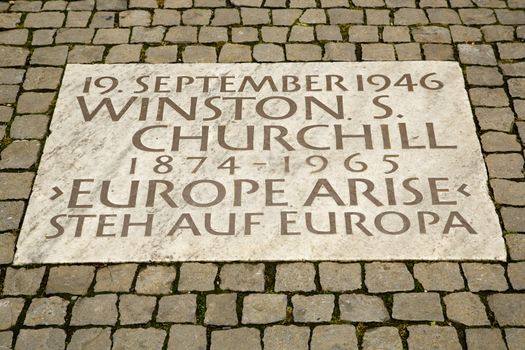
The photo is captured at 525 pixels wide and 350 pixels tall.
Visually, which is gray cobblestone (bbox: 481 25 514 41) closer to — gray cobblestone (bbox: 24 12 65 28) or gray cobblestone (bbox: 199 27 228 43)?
gray cobblestone (bbox: 199 27 228 43)

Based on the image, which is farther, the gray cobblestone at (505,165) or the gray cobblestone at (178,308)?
the gray cobblestone at (505,165)

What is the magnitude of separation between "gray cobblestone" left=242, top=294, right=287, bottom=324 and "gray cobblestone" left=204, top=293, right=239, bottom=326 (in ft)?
0.23

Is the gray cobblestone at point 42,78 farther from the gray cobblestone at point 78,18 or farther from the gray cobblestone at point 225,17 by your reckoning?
the gray cobblestone at point 225,17

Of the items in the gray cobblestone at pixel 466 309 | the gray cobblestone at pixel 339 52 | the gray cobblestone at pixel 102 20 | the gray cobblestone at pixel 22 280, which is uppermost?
the gray cobblestone at pixel 102 20

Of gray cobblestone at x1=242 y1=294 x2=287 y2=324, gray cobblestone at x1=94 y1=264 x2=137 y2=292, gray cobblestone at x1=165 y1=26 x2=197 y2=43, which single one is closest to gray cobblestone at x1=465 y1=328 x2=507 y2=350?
gray cobblestone at x1=242 y1=294 x2=287 y2=324

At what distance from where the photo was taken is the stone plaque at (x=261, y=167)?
17.7 feet

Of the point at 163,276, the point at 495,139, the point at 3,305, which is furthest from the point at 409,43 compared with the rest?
the point at 3,305

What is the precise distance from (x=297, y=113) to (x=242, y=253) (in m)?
1.43

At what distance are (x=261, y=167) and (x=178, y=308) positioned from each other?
130 centimetres

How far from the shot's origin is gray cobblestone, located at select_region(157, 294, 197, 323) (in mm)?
5055

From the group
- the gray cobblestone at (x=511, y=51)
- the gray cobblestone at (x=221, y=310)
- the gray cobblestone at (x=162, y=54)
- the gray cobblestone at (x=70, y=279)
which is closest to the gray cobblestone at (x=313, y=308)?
the gray cobblestone at (x=221, y=310)

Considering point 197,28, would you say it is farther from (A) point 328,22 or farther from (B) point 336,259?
(B) point 336,259

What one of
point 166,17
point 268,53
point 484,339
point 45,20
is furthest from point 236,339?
point 45,20

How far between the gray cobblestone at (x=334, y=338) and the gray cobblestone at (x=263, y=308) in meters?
0.25
